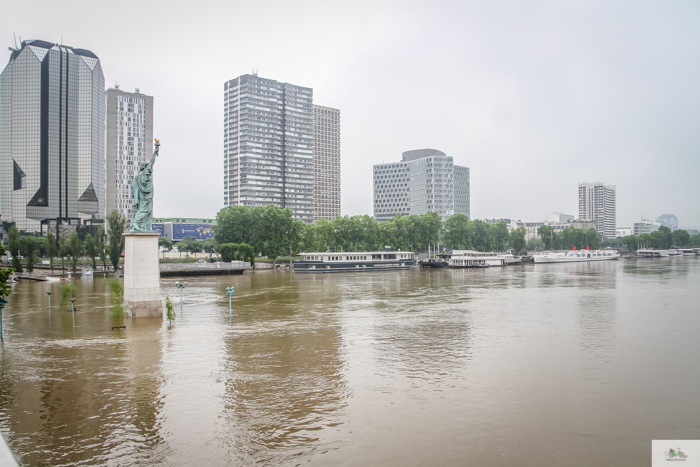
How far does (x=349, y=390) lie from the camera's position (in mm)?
14883

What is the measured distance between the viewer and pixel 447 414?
12836mm

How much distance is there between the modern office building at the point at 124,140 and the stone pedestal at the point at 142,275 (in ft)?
511

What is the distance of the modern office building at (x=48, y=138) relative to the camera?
416 feet

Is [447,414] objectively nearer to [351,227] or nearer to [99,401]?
[99,401]

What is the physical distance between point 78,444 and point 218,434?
325 centimetres

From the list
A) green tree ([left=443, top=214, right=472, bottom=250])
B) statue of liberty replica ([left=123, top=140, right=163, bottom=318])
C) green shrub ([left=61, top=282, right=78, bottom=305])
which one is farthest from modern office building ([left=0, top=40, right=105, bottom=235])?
statue of liberty replica ([left=123, top=140, right=163, bottom=318])

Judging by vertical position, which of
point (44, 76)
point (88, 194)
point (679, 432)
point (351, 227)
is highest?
point (44, 76)

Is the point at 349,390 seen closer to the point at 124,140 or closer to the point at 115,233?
the point at 115,233

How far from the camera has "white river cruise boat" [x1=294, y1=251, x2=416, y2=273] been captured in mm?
81938

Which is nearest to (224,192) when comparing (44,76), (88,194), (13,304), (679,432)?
(88,194)

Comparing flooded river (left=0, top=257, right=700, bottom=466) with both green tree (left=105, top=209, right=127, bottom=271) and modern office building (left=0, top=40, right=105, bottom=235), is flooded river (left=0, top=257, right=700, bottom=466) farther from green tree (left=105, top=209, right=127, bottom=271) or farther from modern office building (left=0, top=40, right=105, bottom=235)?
modern office building (left=0, top=40, right=105, bottom=235)

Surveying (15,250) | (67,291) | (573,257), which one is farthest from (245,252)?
(573,257)

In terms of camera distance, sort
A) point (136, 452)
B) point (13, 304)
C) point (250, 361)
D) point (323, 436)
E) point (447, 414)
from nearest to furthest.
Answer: point (136, 452) < point (323, 436) < point (447, 414) < point (250, 361) < point (13, 304)

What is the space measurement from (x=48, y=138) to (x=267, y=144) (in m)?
66.8
